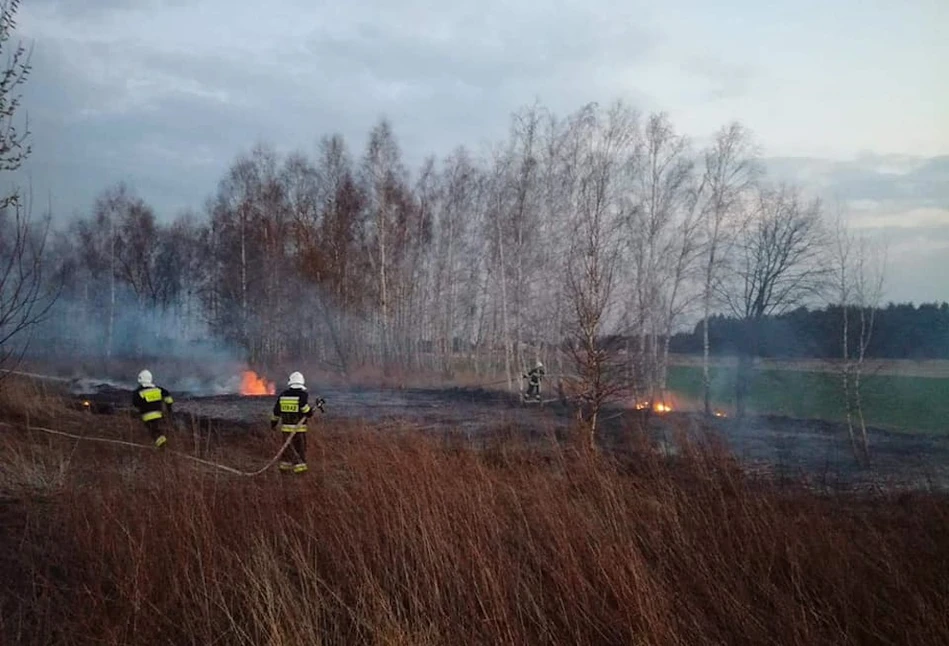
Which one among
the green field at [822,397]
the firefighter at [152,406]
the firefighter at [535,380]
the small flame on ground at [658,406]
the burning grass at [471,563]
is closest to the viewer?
the burning grass at [471,563]

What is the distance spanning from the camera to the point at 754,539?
5352 millimetres

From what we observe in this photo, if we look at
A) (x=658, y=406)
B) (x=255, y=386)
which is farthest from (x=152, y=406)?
(x=255, y=386)

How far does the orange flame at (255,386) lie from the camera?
3108cm

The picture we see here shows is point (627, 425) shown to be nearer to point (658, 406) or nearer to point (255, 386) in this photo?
point (658, 406)

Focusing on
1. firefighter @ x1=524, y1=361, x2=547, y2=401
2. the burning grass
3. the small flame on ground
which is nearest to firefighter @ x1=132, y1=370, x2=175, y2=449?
the burning grass

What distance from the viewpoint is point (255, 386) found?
31312 millimetres

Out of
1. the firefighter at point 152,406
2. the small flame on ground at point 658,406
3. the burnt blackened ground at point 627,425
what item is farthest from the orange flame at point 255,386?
the firefighter at point 152,406

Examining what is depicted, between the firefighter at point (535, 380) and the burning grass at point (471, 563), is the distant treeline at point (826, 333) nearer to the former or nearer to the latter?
the firefighter at point (535, 380)

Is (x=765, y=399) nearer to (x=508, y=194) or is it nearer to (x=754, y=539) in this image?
(x=508, y=194)

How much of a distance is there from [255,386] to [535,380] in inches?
557

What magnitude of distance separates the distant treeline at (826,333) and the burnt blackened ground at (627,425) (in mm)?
2718

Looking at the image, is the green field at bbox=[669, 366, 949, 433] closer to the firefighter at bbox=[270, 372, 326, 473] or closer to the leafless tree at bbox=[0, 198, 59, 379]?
the firefighter at bbox=[270, 372, 326, 473]

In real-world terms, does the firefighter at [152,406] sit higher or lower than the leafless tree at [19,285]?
lower

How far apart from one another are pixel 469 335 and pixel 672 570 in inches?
1278
